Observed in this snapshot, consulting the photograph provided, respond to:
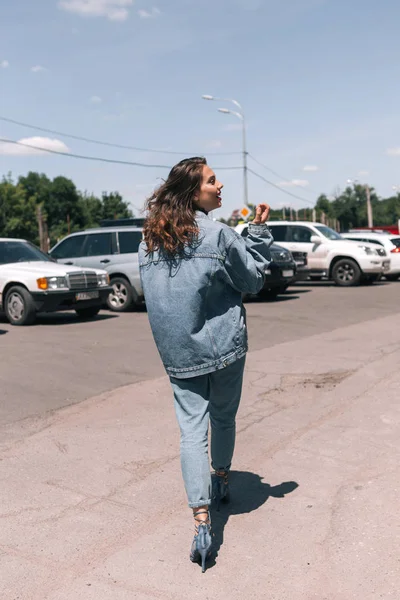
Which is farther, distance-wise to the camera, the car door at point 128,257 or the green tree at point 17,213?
the green tree at point 17,213

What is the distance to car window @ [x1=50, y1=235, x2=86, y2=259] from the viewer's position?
15305 millimetres

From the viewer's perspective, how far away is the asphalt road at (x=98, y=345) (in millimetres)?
6809

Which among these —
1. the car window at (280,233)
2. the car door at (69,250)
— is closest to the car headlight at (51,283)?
the car door at (69,250)

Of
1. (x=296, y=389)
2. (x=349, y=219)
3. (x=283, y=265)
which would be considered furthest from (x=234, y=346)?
(x=349, y=219)

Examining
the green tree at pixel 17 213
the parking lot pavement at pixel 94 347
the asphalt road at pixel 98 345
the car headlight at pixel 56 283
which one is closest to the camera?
the parking lot pavement at pixel 94 347

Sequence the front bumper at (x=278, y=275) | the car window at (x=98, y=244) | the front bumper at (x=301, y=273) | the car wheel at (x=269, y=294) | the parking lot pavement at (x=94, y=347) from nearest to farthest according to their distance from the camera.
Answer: the parking lot pavement at (x=94, y=347) → the car window at (x=98, y=244) → the front bumper at (x=278, y=275) → the car wheel at (x=269, y=294) → the front bumper at (x=301, y=273)

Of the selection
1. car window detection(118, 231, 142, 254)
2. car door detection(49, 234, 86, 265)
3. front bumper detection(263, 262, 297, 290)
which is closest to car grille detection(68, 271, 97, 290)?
car window detection(118, 231, 142, 254)

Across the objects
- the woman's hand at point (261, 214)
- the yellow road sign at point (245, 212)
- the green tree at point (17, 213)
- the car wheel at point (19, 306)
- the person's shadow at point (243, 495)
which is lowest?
the person's shadow at point (243, 495)

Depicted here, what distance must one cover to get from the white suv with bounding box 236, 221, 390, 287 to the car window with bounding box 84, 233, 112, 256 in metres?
6.51

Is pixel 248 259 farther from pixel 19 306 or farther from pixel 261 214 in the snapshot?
pixel 19 306

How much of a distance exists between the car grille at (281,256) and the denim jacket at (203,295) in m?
13.6

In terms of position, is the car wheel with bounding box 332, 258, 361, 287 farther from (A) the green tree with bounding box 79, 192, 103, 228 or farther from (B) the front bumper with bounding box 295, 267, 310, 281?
(A) the green tree with bounding box 79, 192, 103, 228

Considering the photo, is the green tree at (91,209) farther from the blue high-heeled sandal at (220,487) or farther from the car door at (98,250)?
the blue high-heeled sandal at (220,487)

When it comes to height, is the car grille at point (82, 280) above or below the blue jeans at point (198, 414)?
above
